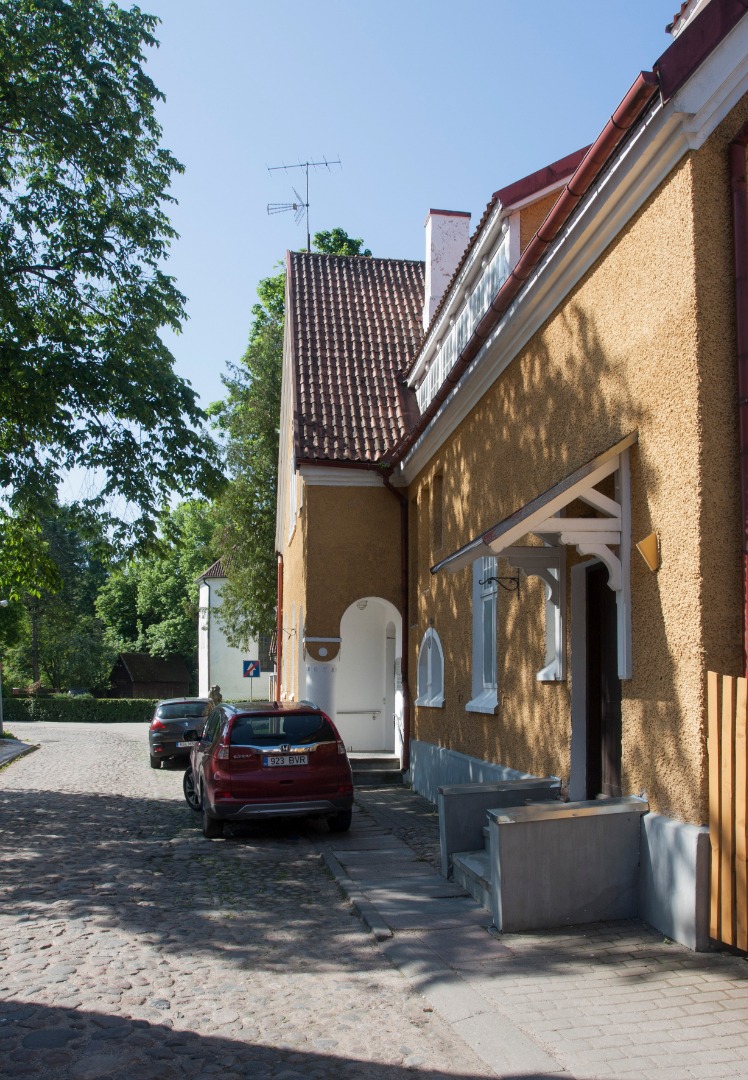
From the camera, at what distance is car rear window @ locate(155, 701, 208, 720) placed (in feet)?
74.4

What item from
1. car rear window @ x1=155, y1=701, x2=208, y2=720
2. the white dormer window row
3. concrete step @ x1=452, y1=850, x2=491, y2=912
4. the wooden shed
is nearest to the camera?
concrete step @ x1=452, y1=850, x2=491, y2=912

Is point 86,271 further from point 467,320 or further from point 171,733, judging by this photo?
point 171,733

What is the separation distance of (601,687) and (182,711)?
15.7 metres

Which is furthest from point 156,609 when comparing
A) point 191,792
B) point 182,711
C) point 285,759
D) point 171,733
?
point 285,759

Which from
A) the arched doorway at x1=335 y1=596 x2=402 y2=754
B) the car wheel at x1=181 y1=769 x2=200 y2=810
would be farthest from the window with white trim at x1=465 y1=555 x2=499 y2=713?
the arched doorway at x1=335 y1=596 x2=402 y2=754

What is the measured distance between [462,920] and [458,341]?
9553mm

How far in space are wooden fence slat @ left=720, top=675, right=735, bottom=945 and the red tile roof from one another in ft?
39.5

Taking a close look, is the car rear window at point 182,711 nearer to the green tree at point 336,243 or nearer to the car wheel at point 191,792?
the car wheel at point 191,792

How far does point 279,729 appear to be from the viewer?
39.0 feet

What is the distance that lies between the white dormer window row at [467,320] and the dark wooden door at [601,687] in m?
4.49

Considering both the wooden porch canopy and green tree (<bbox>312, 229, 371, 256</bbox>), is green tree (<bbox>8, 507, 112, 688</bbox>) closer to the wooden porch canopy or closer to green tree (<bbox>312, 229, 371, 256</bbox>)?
green tree (<bbox>312, 229, 371, 256</bbox>)

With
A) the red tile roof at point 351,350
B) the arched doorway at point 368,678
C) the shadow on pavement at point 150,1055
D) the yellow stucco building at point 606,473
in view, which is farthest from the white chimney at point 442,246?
the shadow on pavement at point 150,1055

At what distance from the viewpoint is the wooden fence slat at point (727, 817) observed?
6.00 metres

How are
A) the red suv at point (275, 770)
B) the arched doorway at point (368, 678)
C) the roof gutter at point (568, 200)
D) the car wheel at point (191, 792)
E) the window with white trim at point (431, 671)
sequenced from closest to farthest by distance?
the roof gutter at point (568, 200)
the red suv at point (275, 770)
the car wheel at point (191, 792)
the window with white trim at point (431, 671)
the arched doorway at point (368, 678)
